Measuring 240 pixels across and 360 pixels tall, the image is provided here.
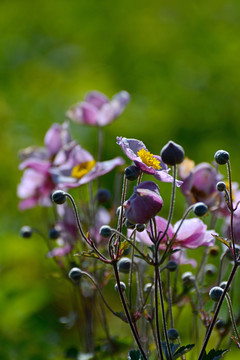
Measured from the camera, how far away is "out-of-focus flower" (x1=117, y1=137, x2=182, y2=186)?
0.58 m

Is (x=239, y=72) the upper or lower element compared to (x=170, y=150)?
upper

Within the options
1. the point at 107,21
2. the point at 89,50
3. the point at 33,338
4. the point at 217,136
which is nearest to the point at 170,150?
the point at 33,338

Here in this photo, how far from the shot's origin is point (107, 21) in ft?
10.7

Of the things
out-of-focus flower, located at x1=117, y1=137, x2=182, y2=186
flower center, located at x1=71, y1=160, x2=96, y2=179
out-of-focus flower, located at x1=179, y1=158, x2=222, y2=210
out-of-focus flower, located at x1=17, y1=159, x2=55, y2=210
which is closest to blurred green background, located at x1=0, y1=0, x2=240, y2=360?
out-of-focus flower, located at x1=17, y1=159, x2=55, y2=210

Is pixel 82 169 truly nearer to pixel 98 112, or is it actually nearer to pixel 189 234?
pixel 98 112

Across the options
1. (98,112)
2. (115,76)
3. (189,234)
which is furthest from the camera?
(115,76)

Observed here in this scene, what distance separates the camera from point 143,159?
61 cm

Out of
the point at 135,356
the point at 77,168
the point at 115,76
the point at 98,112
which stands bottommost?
the point at 135,356

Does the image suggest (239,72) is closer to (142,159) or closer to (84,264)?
(84,264)

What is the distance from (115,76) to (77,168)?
2.00 meters

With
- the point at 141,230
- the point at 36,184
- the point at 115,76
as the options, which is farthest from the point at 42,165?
the point at 115,76

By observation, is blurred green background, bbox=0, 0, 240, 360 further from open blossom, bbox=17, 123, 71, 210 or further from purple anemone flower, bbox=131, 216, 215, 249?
purple anemone flower, bbox=131, 216, 215, 249

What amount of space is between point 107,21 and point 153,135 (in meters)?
1.20

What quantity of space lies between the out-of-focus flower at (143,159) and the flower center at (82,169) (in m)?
0.22
